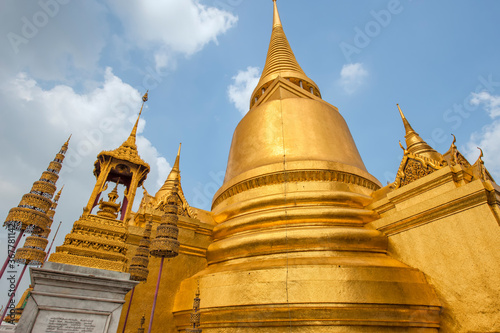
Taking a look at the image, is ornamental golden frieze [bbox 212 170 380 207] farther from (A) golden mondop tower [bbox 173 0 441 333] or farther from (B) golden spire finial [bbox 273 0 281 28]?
(B) golden spire finial [bbox 273 0 281 28]

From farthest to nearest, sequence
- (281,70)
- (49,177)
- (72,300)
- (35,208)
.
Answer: (281,70) < (49,177) < (35,208) < (72,300)

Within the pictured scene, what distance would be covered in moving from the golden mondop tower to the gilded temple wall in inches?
7.6

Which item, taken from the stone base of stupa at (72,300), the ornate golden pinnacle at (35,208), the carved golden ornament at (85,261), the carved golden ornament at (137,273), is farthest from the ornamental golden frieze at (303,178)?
the ornate golden pinnacle at (35,208)

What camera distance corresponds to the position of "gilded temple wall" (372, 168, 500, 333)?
3.36 m

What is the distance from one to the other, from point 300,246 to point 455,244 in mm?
2164

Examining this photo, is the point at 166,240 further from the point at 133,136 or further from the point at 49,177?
the point at 133,136

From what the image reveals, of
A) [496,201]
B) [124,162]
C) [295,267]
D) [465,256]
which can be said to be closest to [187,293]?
[295,267]

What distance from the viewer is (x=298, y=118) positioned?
729 cm

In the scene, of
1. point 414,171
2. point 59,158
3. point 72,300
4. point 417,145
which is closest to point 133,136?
point 59,158

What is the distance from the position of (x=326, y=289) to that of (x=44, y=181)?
4.56 m

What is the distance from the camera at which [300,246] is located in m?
4.73

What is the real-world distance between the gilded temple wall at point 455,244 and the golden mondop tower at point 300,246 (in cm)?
19

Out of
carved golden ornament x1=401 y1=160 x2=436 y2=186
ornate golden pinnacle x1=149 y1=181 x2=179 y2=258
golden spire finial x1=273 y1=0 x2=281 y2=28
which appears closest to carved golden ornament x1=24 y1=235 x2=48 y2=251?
ornate golden pinnacle x1=149 y1=181 x2=179 y2=258

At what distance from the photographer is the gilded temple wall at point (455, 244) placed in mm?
3365
